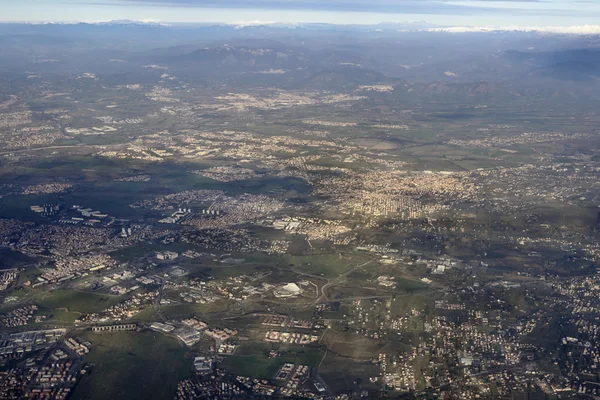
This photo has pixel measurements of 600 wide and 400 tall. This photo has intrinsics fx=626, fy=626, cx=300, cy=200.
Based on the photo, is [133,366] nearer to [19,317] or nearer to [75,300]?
[75,300]

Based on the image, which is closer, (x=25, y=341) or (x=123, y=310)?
(x=25, y=341)

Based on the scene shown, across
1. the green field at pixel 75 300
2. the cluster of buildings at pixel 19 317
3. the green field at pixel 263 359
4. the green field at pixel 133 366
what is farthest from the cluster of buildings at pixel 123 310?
the green field at pixel 263 359

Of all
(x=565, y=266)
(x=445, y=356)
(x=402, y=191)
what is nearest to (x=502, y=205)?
(x=402, y=191)

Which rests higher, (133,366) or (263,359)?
(263,359)

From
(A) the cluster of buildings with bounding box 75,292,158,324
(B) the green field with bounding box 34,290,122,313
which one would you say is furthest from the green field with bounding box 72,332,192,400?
(B) the green field with bounding box 34,290,122,313

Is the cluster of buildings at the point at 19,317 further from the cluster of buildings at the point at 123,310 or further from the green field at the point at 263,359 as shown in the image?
the green field at the point at 263,359

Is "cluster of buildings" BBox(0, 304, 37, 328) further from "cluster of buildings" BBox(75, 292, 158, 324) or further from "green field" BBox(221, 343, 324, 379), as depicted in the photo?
"green field" BBox(221, 343, 324, 379)

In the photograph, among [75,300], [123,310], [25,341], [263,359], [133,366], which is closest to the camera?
[133,366]

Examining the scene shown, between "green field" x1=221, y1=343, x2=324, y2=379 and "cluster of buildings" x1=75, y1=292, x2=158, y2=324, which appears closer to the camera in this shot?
"green field" x1=221, y1=343, x2=324, y2=379

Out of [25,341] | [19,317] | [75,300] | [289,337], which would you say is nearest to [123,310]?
[75,300]
